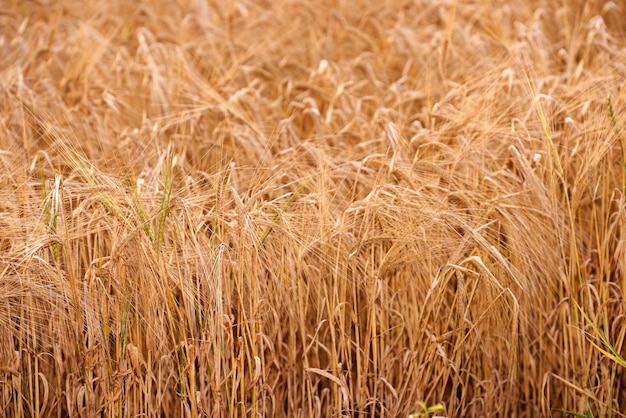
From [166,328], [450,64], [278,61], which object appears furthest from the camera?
[278,61]

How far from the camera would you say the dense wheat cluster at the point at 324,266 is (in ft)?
6.11

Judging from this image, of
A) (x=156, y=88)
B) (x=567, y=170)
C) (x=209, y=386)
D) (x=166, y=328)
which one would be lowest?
(x=209, y=386)

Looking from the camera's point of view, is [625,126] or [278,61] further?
[278,61]

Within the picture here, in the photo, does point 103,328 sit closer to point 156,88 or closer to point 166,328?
point 166,328

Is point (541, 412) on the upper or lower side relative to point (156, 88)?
lower

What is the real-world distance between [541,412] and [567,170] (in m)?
0.80

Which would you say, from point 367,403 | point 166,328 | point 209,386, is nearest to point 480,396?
point 367,403

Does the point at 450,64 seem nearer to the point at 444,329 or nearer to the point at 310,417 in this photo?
the point at 444,329

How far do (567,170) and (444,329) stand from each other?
754mm

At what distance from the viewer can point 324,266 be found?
2.07 meters

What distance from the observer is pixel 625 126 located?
2.34m

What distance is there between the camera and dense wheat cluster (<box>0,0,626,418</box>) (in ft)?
6.11

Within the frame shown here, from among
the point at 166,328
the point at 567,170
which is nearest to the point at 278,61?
the point at 567,170

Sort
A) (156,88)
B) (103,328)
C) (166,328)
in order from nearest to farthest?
(103,328) → (166,328) → (156,88)
